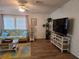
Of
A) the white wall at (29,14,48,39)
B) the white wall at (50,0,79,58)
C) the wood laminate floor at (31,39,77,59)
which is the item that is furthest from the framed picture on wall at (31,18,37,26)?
the white wall at (50,0,79,58)

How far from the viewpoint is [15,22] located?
704 cm

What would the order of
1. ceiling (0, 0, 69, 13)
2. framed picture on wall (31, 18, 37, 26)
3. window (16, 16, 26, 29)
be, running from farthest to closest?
framed picture on wall (31, 18, 37, 26), window (16, 16, 26, 29), ceiling (0, 0, 69, 13)

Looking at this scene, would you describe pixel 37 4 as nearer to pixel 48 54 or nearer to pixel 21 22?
pixel 48 54

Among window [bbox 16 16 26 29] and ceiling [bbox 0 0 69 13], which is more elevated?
ceiling [bbox 0 0 69 13]

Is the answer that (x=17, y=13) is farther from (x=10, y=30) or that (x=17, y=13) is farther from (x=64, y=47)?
(x=64, y=47)

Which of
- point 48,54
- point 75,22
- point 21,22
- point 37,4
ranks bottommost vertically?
point 48,54

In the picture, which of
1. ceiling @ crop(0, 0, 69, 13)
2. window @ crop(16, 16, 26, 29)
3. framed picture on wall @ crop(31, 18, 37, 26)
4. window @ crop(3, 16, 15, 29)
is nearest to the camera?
ceiling @ crop(0, 0, 69, 13)

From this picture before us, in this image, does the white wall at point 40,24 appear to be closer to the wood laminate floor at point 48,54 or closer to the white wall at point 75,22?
the wood laminate floor at point 48,54

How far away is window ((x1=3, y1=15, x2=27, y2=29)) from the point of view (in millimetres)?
6882

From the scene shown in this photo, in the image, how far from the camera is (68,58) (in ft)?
11.6

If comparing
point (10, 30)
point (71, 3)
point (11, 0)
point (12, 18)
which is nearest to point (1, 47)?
point (11, 0)

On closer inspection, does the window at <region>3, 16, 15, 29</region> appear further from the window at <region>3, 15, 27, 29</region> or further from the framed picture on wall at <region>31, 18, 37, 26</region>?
the framed picture on wall at <region>31, 18, 37, 26</region>

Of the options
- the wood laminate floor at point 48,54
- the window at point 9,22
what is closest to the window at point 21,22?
the window at point 9,22

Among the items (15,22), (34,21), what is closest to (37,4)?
(34,21)
